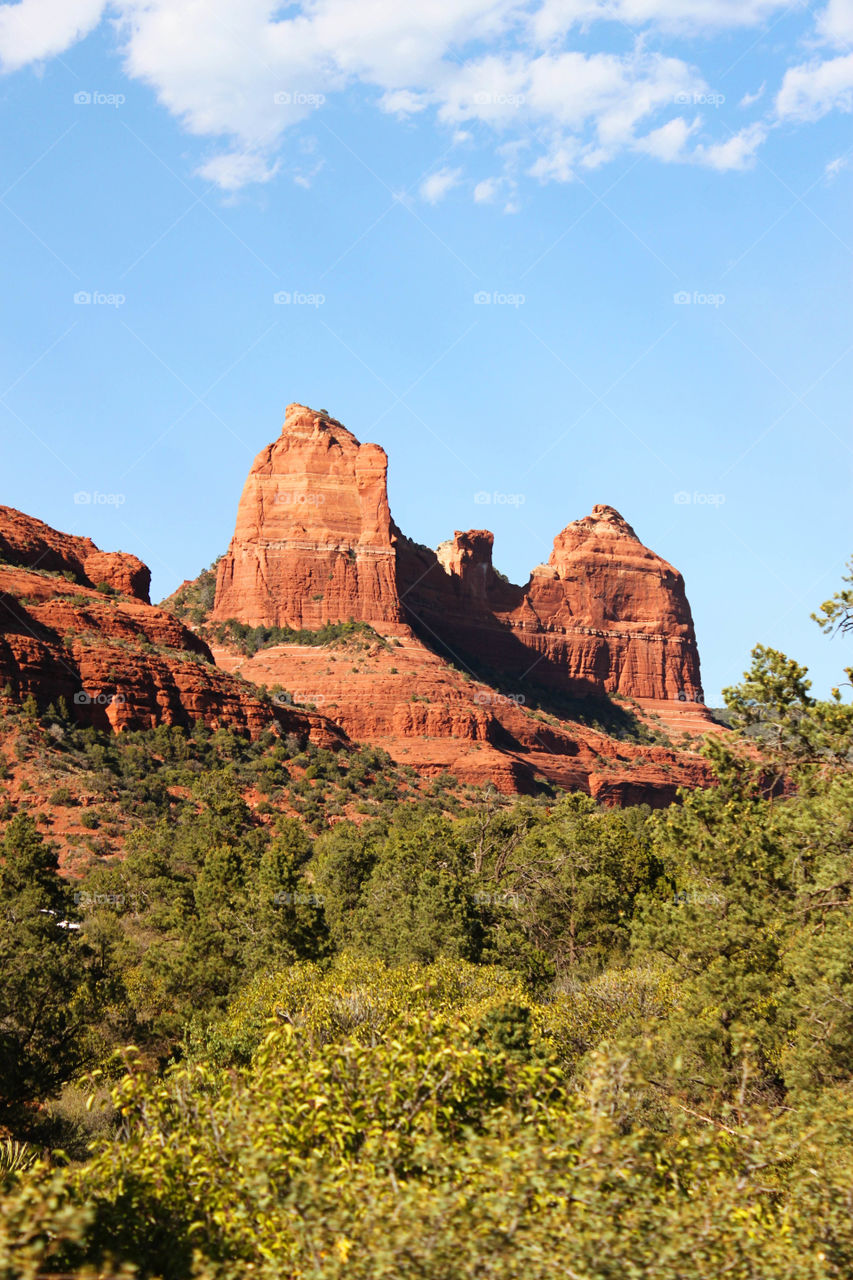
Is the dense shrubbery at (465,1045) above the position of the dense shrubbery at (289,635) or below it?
below

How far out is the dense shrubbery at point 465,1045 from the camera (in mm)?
10305

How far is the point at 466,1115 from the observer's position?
43.7 feet

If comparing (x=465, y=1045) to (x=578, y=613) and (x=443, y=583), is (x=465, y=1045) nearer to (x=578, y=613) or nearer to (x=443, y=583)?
(x=443, y=583)

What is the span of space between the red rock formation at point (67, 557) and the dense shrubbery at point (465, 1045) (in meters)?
43.9

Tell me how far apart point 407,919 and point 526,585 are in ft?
450

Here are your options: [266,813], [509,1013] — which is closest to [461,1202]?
[509,1013]

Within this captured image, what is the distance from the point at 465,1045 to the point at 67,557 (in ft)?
310

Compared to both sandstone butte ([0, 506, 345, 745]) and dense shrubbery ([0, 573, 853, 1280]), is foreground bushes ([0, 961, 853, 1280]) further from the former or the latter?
sandstone butte ([0, 506, 345, 745])

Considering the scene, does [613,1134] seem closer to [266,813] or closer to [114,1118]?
[114,1118]

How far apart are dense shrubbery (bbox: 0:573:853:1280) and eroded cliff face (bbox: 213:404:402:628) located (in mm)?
74823

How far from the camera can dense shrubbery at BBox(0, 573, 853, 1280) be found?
10.3 metres

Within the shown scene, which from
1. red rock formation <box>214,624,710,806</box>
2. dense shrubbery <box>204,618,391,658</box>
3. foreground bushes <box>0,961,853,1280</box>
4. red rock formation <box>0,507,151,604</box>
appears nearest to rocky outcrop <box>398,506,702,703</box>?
dense shrubbery <box>204,618,391,658</box>

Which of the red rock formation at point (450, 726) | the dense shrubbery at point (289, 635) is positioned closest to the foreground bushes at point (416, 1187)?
the red rock formation at point (450, 726)

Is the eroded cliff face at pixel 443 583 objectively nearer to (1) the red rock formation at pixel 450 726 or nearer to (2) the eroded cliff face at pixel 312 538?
(2) the eroded cliff face at pixel 312 538
